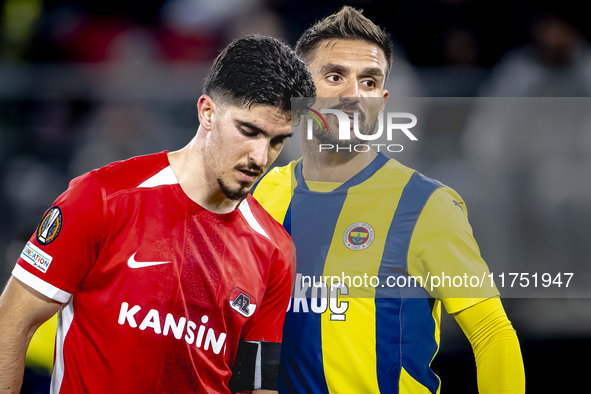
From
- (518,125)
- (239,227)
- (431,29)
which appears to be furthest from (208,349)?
(431,29)

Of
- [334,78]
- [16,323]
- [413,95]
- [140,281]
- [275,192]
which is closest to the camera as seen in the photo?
[16,323]

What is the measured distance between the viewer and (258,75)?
4.42 ft

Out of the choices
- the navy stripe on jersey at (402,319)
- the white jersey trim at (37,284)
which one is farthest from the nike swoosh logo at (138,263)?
the navy stripe on jersey at (402,319)

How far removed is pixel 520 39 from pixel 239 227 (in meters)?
1.79

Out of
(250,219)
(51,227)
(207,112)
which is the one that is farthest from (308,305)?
(51,227)

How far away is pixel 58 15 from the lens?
2.97 meters

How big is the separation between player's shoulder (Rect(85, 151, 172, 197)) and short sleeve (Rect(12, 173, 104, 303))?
53 millimetres

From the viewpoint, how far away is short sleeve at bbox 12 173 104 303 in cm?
119

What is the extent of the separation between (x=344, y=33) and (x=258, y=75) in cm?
48

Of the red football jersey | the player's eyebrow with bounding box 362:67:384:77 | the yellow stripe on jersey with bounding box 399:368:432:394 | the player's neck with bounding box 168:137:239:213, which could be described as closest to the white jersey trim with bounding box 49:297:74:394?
the red football jersey

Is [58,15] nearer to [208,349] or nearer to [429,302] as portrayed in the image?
[208,349]

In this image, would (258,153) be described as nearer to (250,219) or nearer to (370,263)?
(250,219)

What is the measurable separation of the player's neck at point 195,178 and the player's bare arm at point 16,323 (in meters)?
0.48

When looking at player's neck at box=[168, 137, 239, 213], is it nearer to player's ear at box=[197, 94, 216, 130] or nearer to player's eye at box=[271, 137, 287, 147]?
player's ear at box=[197, 94, 216, 130]
